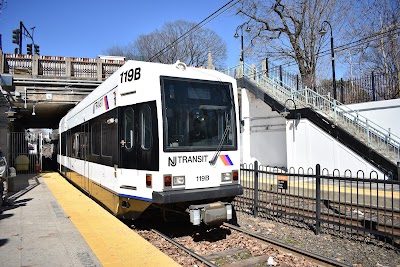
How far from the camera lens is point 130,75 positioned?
671 centimetres

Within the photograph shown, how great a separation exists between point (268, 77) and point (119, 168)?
48.6 ft

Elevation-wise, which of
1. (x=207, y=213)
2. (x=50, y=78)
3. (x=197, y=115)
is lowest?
(x=207, y=213)

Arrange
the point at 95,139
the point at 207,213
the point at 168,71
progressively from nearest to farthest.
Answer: the point at 207,213, the point at 168,71, the point at 95,139

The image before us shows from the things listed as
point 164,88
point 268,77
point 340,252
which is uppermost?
point 268,77

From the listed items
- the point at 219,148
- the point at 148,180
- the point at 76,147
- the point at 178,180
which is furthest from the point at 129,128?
the point at 76,147

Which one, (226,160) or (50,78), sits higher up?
(50,78)

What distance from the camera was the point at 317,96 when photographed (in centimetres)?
1730

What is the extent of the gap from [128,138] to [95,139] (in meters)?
2.52

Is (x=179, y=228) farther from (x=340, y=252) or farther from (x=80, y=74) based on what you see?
(x=80, y=74)

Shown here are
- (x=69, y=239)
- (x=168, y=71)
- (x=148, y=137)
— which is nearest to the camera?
(x=69, y=239)

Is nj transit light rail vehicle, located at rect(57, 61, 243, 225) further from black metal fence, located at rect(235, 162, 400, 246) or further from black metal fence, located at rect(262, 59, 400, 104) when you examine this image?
black metal fence, located at rect(262, 59, 400, 104)

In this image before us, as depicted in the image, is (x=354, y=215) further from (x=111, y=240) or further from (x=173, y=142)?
(x=111, y=240)

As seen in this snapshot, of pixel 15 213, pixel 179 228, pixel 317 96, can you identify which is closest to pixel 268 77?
pixel 317 96

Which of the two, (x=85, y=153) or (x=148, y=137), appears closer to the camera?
(x=148, y=137)
